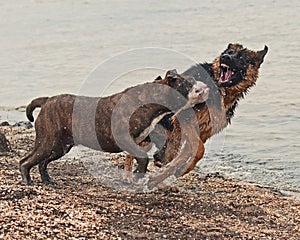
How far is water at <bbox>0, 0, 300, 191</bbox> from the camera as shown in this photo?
36.9 feet

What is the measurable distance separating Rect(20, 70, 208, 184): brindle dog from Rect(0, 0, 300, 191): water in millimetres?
2618

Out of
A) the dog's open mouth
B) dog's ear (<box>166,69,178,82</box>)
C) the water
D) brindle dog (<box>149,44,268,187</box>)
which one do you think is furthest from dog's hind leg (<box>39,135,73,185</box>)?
the water

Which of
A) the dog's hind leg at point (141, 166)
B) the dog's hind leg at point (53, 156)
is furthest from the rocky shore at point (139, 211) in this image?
the dog's hind leg at point (141, 166)

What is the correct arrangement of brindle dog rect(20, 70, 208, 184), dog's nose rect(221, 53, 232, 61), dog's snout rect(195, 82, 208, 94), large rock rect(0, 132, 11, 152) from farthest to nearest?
large rock rect(0, 132, 11, 152) → dog's nose rect(221, 53, 232, 61) → dog's snout rect(195, 82, 208, 94) → brindle dog rect(20, 70, 208, 184)

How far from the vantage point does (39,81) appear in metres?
16.0

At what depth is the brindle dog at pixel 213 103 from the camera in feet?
27.8

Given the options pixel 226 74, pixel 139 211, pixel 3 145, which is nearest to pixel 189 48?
pixel 3 145

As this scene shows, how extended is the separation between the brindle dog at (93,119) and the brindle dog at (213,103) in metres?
0.54

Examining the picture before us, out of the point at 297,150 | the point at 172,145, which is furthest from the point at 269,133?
the point at 172,145

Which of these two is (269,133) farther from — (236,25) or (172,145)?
(236,25)

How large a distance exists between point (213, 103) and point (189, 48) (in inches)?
381

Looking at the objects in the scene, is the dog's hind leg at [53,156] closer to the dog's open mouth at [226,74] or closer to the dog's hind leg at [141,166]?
the dog's hind leg at [141,166]

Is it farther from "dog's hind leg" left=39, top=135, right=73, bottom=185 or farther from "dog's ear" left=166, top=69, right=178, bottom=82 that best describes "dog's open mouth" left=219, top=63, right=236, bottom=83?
"dog's hind leg" left=39, top=135, right=73, bottom=185

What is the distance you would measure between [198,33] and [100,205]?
44.7 feet
